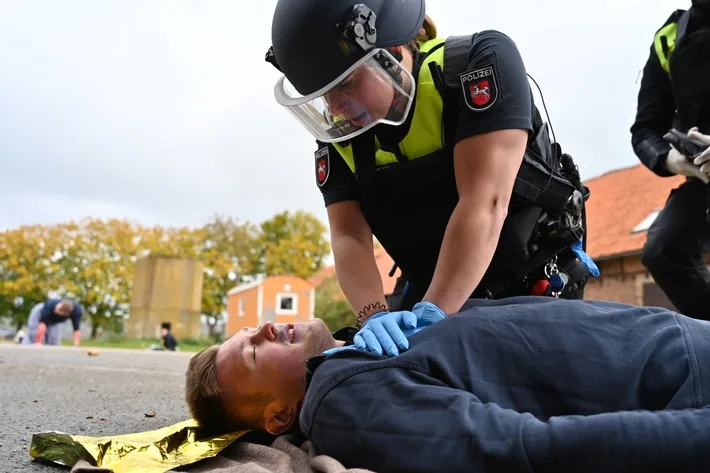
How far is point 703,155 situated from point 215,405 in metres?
2.69

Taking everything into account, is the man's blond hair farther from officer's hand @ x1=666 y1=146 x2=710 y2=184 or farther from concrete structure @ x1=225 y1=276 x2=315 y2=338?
concrete structure @ x1=225 y1=276 x2=315 y2=338

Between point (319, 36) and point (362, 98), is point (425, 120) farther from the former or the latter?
point (319, 36)

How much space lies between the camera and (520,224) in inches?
111

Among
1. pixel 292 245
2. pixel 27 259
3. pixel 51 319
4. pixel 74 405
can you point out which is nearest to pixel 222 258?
pixel 292 245

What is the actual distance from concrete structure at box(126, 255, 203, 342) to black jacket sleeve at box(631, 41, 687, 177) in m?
25.3

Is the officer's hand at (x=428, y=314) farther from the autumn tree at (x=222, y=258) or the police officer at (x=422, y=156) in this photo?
the autumn tree at (x=222, y=258)

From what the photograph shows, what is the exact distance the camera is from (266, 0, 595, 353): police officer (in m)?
2.34

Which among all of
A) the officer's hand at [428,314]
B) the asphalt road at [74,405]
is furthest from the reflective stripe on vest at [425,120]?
the asphalt road at [74,405]

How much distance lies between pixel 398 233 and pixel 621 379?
1291 millimetres

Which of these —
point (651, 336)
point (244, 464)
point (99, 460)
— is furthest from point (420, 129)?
point (99, 460)

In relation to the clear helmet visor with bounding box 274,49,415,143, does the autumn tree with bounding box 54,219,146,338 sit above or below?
above

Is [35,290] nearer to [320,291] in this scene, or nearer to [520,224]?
[320,291]

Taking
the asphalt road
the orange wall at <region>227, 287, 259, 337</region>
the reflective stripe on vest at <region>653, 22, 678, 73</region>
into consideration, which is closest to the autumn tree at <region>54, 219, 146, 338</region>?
the orange wall at <region>227, 287, 259, 337</region>

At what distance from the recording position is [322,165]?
122 inches
